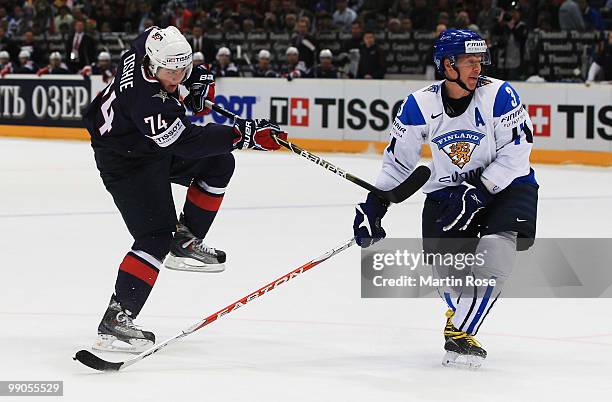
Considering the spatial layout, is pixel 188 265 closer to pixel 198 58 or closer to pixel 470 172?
pixel 470 172

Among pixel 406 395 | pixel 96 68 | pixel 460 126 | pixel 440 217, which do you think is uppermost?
pixel 460 126

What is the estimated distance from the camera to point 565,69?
41.7 ft

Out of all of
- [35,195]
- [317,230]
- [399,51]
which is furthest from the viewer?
[399,51]

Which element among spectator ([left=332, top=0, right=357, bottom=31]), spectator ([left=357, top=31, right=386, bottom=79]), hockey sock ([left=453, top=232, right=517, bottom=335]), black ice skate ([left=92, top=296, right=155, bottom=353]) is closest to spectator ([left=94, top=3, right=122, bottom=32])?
spectator ([left=332, top=0, right=357, bottom=31])

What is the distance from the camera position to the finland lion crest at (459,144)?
→ 4.33m

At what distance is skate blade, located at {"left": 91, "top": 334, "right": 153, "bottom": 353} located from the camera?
4512 millimetres

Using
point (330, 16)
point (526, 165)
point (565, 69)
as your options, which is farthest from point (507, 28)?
point (526, 165)

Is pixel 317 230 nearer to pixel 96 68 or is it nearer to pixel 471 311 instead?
pixel 471 311

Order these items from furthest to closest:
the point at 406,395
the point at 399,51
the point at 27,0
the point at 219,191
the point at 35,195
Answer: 1. the point at 27,0
2. the point at 399,51
3. the point at 35,195
4. the point at 219,191
5. the point at 406,395

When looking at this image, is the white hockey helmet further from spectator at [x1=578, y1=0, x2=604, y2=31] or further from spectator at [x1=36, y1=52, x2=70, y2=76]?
spectator at [x1=36, y1=52, x2=70, y2=76]

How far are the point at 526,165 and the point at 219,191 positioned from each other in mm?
1651

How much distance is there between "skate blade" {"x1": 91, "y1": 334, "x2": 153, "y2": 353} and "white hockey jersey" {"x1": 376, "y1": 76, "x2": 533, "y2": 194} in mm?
1135

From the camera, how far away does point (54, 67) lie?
16.1 meters

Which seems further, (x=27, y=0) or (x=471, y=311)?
(x=27, y=0)
